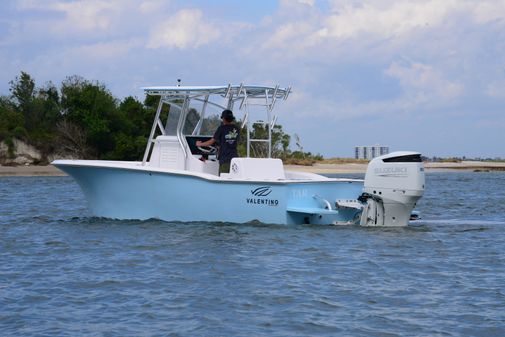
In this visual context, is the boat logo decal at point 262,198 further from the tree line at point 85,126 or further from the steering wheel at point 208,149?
the tree line at point 85,126

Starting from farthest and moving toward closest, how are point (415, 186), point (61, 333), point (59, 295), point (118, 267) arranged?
point (415, 186) < point (118, 267) < point (59, 295) < point (61, 333)

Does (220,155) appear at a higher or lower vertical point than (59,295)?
higher

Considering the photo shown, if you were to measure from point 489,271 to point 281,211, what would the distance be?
13.5ft

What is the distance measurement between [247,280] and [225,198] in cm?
421

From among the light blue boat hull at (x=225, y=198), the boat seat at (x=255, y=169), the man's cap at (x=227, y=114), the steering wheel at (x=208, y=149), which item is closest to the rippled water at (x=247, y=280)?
the light blue boat hull at (x=225, y=198)

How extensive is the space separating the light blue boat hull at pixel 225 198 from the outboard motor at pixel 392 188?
62 centimetres

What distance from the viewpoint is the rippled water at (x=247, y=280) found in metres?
8.15

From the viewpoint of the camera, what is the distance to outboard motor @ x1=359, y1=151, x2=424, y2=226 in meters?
13.8

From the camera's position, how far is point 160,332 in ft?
25.7

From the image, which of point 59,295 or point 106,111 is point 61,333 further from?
point 106,111

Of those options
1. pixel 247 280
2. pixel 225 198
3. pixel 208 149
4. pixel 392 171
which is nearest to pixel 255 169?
pixel 225 198

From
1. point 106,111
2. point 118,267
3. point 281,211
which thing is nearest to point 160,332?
point 118,267

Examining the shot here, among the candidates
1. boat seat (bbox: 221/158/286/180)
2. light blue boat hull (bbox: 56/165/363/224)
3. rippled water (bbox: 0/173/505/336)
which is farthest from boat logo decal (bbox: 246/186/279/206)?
rippled water (bbox: 0/173/505/336)

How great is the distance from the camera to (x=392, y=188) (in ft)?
45.5
